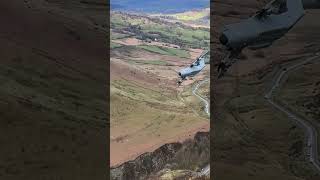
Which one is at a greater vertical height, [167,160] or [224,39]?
[224,39]

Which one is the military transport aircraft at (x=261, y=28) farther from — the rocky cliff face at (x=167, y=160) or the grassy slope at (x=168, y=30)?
the grassy slope at (x=168, y=30)

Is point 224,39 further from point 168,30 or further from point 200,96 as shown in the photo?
point 168,30

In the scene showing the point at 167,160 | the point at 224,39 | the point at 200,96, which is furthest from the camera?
the point at 200,96

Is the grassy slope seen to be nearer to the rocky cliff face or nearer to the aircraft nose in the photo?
the rocky cliff face

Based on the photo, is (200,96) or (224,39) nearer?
(224,39)

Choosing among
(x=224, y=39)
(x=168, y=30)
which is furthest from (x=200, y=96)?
(x=168, y=30)

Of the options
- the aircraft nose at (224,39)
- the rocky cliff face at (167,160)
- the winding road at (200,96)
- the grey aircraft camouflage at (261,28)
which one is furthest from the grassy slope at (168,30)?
the aircraft nose at (224,39)
